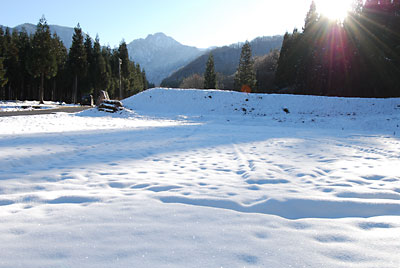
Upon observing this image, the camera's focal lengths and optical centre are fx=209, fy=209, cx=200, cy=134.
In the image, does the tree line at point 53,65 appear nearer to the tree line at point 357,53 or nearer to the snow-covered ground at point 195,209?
the snow-covered ground at point 195,209

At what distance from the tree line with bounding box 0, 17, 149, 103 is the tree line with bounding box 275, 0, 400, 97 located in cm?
3021

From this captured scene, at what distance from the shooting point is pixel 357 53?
28.1m

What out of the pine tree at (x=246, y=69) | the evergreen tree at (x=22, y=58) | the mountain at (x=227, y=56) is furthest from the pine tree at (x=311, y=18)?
the mountain at (x=227, y=56)

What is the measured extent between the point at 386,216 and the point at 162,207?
2525mm

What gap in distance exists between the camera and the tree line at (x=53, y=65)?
29.3 metres

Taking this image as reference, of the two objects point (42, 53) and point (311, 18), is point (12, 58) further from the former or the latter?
point (311, 18)

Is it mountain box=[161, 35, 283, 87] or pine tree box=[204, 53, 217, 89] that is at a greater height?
mountain box=[161, 35, 283, 87]

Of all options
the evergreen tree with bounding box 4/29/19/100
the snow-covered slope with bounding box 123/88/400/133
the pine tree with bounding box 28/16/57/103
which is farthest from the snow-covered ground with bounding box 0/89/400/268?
the evergreen tree with bounding box 4/29/19/100

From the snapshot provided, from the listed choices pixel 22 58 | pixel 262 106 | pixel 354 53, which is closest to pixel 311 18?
pixel 354 53

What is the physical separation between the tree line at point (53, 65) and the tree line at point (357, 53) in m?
30.2

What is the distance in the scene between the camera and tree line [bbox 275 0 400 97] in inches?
1041

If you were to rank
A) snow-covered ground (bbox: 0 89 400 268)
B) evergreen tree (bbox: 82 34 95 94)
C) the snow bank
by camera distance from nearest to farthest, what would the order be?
snow-covered ground (bbox: 0 89 400 268) < the snow bank < evergreen tree (bbox: 82 34 95 94)

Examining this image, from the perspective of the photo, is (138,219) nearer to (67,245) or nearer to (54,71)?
(67,245)

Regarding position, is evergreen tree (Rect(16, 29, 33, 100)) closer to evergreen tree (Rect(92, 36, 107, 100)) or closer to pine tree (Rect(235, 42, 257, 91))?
evergreen tree (Rect(92, 36, 107, 100))
